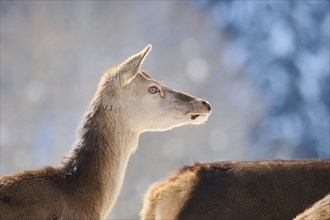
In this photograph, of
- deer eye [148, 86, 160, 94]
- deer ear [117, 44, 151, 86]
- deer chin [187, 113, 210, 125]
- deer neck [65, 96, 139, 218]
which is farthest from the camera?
deer chin [187, 113, 210, 125]

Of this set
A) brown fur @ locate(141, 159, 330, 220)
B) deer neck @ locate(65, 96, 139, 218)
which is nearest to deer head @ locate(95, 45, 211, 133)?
deer neck @ locate(65, 96, 139, 218)

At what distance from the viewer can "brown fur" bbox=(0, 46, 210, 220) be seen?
6922 millimetres

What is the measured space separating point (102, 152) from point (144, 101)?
3.12 ft

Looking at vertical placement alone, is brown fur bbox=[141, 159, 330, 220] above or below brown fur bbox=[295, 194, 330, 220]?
below

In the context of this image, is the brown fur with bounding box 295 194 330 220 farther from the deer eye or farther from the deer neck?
the deer eye

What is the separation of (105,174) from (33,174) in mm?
893

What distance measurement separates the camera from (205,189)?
30.1 feet

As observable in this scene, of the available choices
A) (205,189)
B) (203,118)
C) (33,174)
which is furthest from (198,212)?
(33,174)

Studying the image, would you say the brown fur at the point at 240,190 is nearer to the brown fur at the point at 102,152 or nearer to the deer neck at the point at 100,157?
the brown fur at the point at 102,152

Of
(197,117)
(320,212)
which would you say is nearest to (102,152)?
(197,117)

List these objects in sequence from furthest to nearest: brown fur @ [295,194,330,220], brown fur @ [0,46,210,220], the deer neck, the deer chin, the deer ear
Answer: the deer chin < the deer ear < the deer neck < brown fur @ [0,46,210,220] < brown fur @ [295,194,330,220]

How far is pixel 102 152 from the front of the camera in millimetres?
7973

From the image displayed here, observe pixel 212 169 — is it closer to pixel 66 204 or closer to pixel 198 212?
pixel 198 212

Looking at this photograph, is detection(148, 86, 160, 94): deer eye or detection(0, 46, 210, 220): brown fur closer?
detection(0, 46, 210, 220): brown fur
